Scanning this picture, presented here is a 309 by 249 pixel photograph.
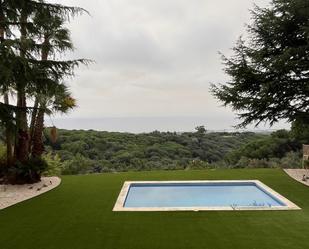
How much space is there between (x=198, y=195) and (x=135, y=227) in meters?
4.31

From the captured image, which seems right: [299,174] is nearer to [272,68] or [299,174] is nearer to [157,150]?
[272,68]

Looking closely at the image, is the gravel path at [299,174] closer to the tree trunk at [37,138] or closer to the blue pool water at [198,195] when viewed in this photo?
the blue pool water at [198,195]

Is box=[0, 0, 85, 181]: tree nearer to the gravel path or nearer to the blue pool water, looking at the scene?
the blue pool water

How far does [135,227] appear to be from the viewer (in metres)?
6.55

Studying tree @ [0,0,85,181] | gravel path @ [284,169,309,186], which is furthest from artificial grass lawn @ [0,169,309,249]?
tree @ [0,0,85,181]

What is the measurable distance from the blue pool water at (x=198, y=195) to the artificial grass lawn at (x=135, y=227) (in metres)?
0.72

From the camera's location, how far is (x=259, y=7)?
12.9 meters

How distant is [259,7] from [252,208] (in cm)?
828

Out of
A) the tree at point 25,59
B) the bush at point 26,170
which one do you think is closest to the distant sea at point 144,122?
the bush at point 26,170

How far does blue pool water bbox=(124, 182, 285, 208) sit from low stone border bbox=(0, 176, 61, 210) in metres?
2.62

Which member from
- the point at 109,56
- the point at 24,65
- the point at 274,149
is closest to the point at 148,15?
the point at 109,56

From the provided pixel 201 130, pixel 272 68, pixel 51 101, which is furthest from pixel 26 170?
pixel 201 130

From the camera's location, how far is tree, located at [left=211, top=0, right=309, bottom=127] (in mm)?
11828

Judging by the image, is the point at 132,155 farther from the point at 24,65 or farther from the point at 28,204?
the point at 24,65
